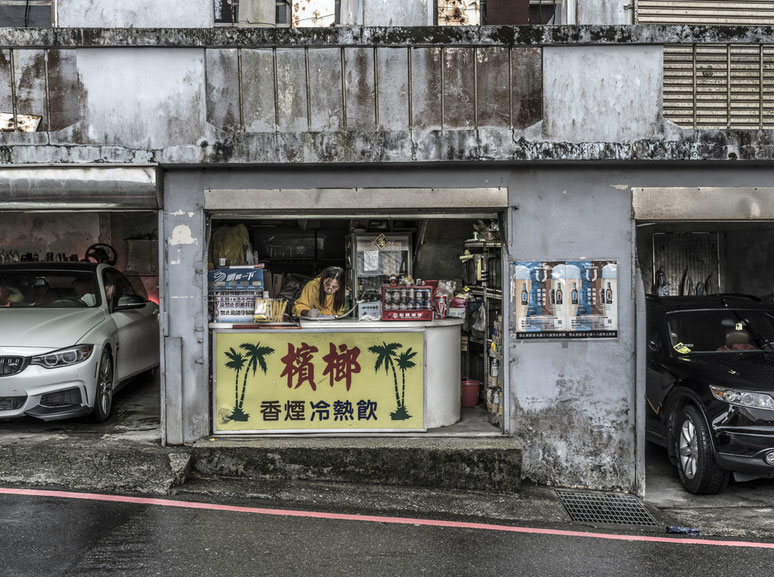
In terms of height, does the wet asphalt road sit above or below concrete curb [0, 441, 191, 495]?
below

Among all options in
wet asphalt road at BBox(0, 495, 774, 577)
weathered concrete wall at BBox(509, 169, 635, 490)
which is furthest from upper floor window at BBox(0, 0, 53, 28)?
weathered concrete wall at BBox(509, 169, 635, 490)

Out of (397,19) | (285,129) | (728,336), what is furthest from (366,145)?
(728,336)

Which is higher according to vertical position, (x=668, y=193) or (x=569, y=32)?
(x=569, y=32)

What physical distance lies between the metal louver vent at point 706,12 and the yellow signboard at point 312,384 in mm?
4404

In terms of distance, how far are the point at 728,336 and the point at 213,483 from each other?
5715mm

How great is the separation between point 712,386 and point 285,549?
431 cm

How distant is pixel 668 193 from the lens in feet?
24.5

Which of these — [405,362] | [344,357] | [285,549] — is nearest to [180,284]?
[344,357]

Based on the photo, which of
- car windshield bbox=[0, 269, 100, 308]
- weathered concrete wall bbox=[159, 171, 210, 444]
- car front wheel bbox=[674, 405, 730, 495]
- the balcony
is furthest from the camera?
car windshield bbox=[0, 269, 100, 308]

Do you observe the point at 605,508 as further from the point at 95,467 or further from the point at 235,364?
the point at 95,467

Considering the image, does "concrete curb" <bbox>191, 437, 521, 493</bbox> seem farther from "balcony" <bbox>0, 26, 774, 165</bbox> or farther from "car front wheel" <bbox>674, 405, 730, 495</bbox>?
"balcony" <bbox>0, 26, 774, 165</bbox>

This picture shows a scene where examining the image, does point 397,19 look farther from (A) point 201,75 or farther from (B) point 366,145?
(A) point 201,75

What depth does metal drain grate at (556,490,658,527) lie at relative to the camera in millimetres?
6488

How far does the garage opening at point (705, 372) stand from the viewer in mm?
6844
